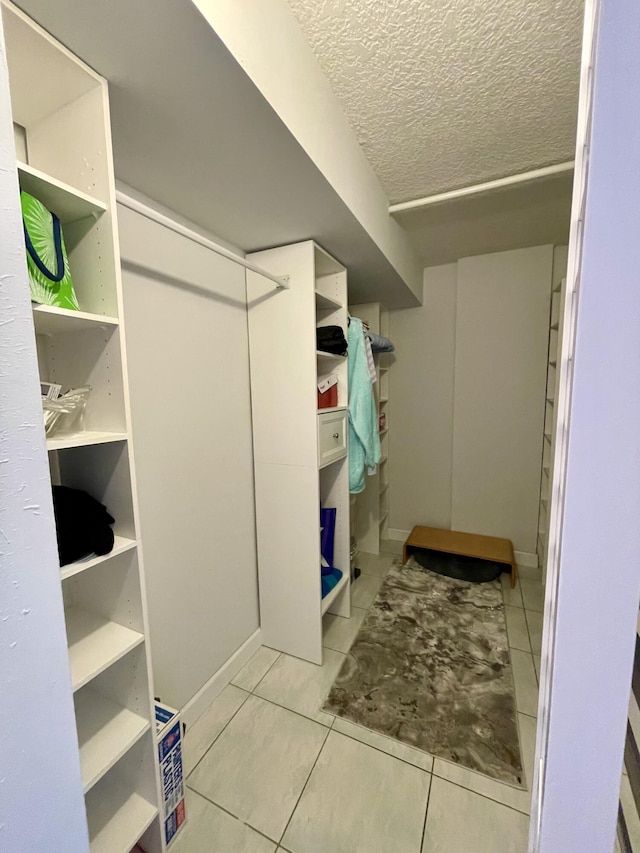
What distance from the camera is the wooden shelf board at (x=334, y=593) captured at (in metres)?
1.88

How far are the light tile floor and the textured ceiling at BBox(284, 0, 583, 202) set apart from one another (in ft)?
8.01

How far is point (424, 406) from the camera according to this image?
310 centimetres

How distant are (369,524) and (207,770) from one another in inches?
78.4

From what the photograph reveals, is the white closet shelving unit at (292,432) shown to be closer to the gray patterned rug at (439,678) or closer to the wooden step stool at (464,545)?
the gray patterned rug at (439,678)

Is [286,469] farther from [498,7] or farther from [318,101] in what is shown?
[498,7]

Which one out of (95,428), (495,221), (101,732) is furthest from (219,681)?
(495,221)

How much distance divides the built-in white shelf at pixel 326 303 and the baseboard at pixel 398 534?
223cm

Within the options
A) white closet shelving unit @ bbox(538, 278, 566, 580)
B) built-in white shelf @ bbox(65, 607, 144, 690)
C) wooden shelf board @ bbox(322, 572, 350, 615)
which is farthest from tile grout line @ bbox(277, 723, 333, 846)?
white closet shelving unit @ bbox(538, 278, 566, 580)

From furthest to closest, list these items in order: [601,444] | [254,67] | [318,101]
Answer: [318,101]
[254,67]
[601,444]

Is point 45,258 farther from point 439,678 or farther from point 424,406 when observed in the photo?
point 424,406

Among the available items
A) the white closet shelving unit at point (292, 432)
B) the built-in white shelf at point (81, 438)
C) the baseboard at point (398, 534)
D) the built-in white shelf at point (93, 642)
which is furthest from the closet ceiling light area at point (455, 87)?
the baseboard at point (398, 534)

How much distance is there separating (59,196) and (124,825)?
1721mm

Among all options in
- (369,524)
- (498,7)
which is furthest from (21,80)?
(369,524)

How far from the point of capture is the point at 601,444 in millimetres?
404
